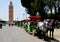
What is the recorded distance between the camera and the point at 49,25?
1988 centimetres

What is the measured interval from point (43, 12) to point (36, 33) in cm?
2833

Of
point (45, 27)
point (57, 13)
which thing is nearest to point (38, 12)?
point (57, 13)

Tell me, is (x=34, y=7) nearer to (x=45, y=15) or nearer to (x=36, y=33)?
(x=45, y=15)

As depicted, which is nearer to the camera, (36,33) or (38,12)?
(36,33)

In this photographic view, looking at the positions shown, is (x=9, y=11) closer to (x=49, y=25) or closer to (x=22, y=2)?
(x=22, y=2)

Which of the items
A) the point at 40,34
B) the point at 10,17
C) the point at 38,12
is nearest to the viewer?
the point at 40,34

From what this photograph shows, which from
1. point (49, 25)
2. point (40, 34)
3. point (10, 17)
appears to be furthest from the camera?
point (10, 17)

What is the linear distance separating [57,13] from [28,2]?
8.62m

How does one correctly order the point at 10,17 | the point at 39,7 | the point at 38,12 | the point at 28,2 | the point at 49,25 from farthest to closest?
1. the point at 10,17
2. the point at 28,2
3. the point at 38,12
4. the point at 39,7
5. the point at 49,25

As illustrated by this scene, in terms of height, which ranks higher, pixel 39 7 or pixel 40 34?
pixel 39 7

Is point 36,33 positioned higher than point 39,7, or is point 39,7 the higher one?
point 39,7

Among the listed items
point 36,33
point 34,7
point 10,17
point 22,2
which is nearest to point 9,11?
point 10,17

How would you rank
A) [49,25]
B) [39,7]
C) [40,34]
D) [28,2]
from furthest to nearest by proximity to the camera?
[28,2], [39,7], [40,34], [49,25]

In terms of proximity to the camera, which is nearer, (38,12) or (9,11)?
(38,12)
